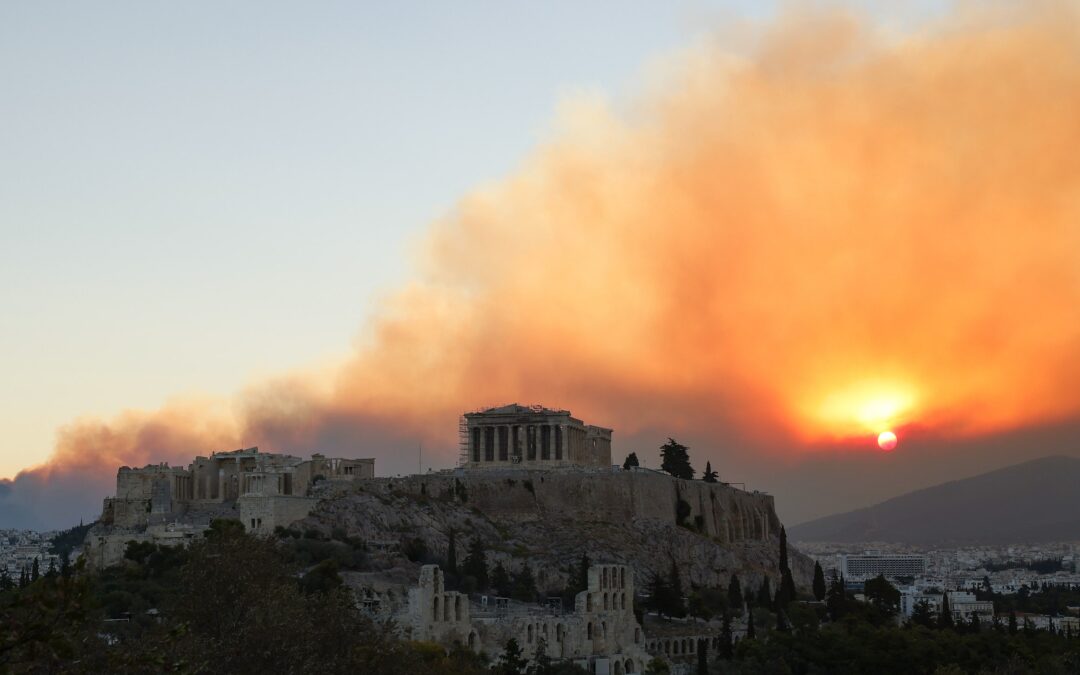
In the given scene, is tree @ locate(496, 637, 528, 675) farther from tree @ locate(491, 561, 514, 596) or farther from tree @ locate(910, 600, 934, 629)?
tree @ locate(910, 600, 934, 629)

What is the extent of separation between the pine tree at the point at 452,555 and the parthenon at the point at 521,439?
13.9 m

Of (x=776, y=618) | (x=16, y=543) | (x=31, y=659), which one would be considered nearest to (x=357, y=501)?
(x=776, y=618)

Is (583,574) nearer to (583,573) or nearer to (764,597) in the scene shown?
(583,573)

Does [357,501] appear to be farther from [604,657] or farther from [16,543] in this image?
[16,543]

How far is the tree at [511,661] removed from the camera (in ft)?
168

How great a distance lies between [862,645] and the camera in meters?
59.8

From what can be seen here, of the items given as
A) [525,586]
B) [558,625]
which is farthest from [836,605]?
[558,625]

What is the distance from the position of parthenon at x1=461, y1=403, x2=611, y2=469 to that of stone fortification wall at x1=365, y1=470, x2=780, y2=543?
2.78 metres

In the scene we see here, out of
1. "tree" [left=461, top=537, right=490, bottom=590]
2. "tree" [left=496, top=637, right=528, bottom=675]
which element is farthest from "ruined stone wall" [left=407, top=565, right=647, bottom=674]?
"tree" [left=461, top=537, right=490, bottom=590]

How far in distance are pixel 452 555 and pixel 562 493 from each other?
602 inches

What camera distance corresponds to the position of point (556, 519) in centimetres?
8269

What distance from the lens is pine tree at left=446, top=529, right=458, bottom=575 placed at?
2756 inches

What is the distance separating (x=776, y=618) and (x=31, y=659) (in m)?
62.8

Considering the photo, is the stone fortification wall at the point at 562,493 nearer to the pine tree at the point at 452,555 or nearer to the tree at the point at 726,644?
the pine tree at the point at 452,555
